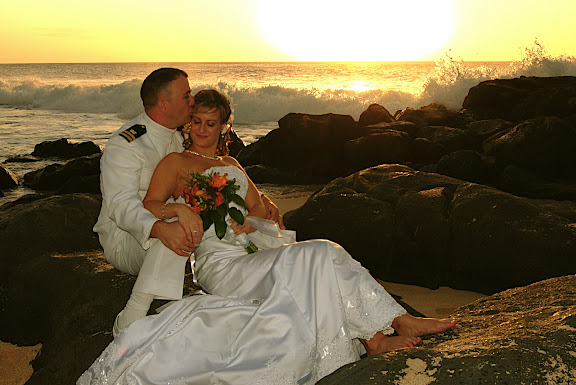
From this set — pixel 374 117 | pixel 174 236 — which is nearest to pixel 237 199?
pixel 174 236

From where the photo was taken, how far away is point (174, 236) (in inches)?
150

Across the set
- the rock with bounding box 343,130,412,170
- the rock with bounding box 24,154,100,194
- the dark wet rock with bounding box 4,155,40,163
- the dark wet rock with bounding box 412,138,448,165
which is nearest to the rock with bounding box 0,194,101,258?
the rock with bounding box 24,154,100,194

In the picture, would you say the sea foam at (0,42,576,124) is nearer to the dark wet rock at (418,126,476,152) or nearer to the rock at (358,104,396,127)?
the rock at (358,104,396,127)

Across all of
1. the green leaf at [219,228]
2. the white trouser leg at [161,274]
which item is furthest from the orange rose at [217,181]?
the white trouser leg at [161,274]

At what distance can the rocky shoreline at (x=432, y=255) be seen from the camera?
2908 millimetres

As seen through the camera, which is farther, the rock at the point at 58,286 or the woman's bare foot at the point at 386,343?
the rock at the point at 58,286

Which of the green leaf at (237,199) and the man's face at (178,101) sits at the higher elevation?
the man's face at (178,101)

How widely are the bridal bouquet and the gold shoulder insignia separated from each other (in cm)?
65

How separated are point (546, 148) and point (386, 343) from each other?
33.4 feet

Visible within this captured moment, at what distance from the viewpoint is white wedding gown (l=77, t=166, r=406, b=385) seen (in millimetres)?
3305

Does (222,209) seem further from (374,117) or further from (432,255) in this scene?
(374,117)

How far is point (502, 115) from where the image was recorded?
20203mm

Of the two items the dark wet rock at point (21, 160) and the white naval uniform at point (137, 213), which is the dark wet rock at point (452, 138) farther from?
the dark wet rock at point (21, 160)

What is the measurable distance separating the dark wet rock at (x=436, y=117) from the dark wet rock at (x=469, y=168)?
583cm
